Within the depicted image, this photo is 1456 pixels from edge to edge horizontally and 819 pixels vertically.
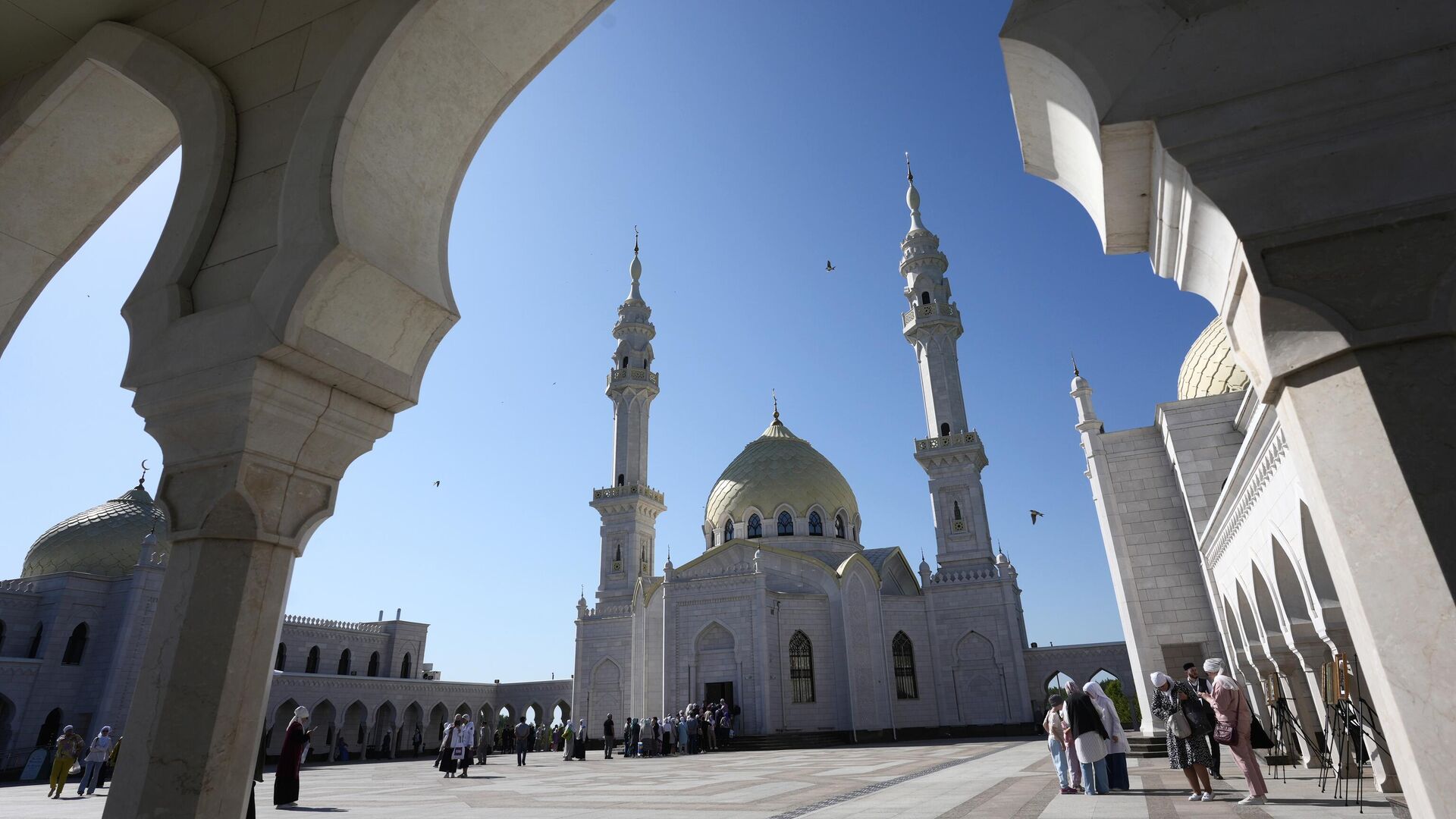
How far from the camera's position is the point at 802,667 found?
2677cm

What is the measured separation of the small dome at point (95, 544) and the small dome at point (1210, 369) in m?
32.1

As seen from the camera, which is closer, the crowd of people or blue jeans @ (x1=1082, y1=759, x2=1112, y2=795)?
the crowd of people

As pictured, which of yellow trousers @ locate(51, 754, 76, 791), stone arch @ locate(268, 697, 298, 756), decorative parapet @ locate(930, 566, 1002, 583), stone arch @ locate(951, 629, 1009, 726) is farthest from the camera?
stone arch @ locate(268, 697, 298, 756)

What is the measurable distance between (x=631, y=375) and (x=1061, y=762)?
2764 centimetres

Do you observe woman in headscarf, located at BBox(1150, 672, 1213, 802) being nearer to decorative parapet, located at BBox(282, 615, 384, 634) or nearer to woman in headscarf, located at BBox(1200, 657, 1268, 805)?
woman in headscarf, located at BBox(1200, 657, 1268, 805)

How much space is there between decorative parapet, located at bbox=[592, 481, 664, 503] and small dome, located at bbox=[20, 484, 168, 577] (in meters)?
15.8

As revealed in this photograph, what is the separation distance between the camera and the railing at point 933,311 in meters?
31.1

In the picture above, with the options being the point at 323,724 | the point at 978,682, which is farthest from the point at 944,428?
the point at 323,724

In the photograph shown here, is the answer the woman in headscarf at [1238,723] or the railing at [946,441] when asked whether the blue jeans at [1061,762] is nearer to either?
the woman in headscarf at [1238,723]

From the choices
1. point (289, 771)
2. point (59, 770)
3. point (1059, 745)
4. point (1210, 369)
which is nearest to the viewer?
point (1059, 745)

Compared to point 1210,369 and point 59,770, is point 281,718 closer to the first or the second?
point 59,770

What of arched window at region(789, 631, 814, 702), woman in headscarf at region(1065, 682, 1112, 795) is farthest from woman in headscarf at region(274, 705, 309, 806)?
arched window at region(789, 631, 814, 702)

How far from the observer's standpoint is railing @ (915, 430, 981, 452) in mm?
29109

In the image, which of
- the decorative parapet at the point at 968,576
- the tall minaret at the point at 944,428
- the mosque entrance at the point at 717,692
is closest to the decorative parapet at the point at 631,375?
the tall minaret at the point at 944,428
